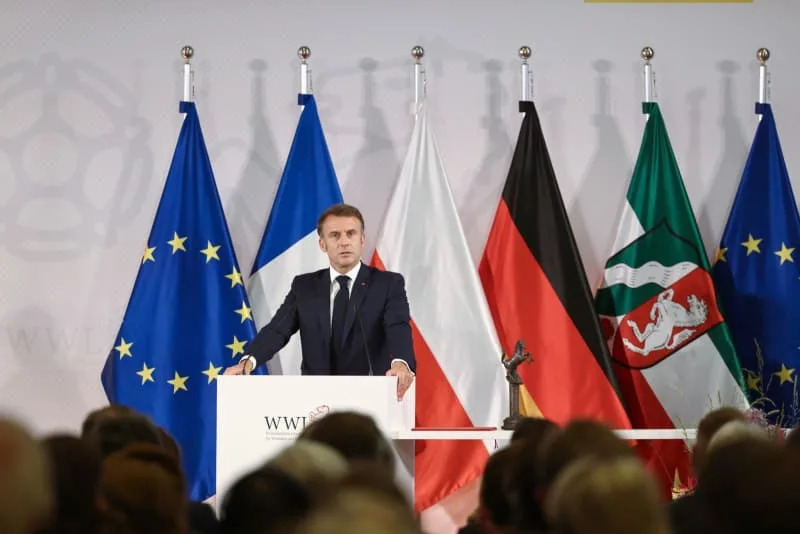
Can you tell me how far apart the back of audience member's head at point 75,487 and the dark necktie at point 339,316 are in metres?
3.91

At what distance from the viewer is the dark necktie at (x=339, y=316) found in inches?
234

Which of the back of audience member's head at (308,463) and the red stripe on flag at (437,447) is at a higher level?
the back of audience member's head at (308,463)

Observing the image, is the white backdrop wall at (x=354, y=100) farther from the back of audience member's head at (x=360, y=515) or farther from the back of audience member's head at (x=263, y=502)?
the back of audience member's head at (x=360, y=515)

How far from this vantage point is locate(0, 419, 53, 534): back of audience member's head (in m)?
1.61

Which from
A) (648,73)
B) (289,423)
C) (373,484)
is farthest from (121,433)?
(648,73)

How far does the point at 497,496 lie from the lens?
2559 mm

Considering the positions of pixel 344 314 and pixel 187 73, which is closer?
pixel 344 314

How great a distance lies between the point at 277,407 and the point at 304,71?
114 inches

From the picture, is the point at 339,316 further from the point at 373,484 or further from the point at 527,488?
the point at 373,484

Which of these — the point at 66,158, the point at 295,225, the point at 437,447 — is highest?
the point at 66,158

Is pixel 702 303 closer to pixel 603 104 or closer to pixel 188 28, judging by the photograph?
pixel 603 104

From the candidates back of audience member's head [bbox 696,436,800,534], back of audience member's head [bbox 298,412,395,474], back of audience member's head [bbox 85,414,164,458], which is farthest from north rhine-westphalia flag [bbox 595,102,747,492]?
back of audience member's head [bbox 696,436,800,534]

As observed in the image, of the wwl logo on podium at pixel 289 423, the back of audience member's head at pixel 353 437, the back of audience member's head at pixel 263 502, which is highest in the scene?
the back of audience member's head at pixel 263 502

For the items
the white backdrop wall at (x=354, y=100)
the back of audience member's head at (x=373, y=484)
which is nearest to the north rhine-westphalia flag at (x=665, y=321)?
the white backdrop wall at (x=354, y=100)
